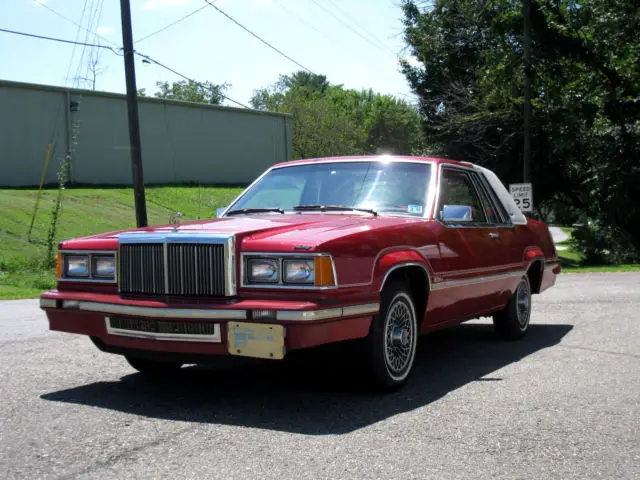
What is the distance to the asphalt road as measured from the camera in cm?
393

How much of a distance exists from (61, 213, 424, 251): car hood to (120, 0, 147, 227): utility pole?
11.8 meters

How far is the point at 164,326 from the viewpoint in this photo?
5047 millimetres

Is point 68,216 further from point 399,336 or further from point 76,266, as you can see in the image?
point 399,336

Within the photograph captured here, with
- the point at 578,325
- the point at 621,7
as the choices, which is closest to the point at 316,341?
the point at 578,325

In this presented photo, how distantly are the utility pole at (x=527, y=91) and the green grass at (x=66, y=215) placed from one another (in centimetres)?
1053

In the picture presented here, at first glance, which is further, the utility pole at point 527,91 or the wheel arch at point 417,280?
the utility pole at point 527,91

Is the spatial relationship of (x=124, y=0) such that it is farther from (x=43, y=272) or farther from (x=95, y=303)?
(x=95, y=303)

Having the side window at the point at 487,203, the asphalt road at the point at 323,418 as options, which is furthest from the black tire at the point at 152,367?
the side window at the point at 487,203

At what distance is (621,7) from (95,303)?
82.5ft

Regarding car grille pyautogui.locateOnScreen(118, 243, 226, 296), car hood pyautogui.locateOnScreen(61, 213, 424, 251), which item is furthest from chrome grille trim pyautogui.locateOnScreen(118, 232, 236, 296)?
car hood pyautogui.locateOnScreen(61, 213, 424, 251)

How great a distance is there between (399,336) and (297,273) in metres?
Answer: 1.13

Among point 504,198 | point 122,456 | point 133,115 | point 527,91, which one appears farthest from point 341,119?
point 122,456

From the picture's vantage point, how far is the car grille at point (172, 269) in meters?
4.96

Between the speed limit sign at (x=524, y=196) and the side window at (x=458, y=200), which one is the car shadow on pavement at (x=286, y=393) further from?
the speed limit sign at (x=524, y=196)
